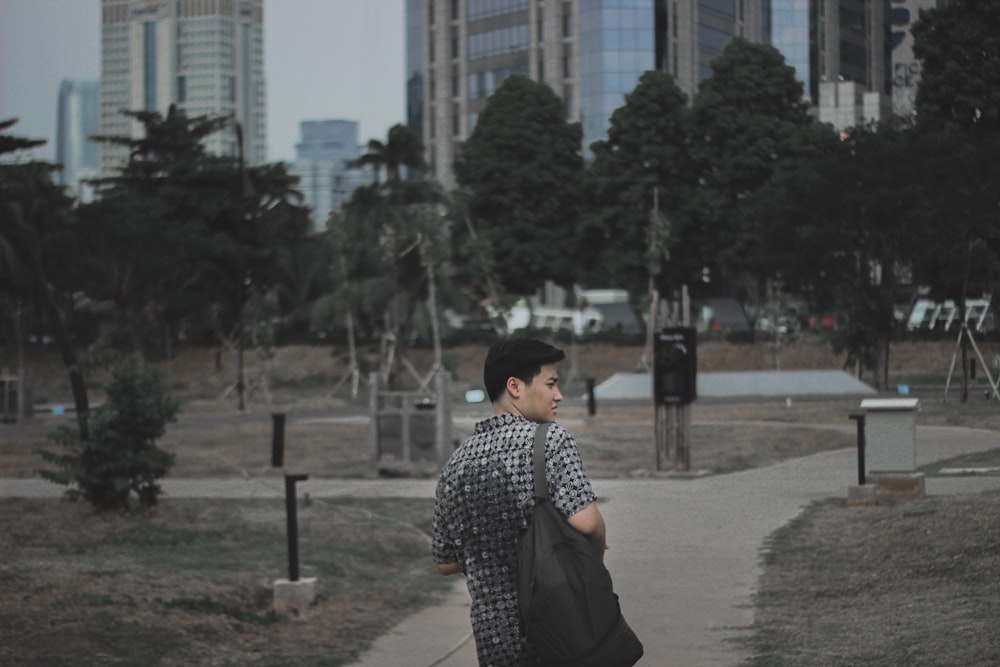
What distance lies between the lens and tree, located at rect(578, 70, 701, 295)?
17.1m

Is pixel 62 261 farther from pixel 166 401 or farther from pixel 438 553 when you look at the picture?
pixel 438 553

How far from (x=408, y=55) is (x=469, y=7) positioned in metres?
7.81

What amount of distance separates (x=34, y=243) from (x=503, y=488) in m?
18.6

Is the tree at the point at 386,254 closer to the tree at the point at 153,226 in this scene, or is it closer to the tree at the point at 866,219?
the tree at the point at 153,226

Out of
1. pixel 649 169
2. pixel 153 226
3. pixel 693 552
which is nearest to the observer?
pixel 693 552

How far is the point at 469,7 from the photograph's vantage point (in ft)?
78.2

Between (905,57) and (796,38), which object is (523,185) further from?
(905,57)

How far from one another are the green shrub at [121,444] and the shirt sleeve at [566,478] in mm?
11733

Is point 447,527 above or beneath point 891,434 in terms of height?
above

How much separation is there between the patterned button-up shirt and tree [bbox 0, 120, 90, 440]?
12.1 metres

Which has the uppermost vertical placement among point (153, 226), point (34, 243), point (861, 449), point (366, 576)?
point (153, 226)

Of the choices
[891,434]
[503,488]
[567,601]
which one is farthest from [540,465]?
[891,434]

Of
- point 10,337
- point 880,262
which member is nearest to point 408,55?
point 880,262

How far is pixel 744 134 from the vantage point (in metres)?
16.8
